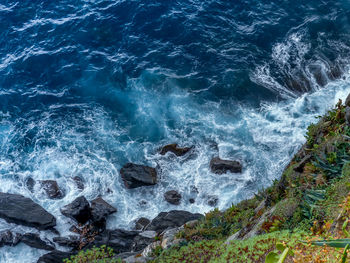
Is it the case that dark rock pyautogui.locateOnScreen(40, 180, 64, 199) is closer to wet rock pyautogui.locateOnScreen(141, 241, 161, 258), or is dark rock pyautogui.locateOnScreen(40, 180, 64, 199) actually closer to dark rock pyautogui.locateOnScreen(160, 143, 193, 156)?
dark rock pyautogui.locateOnScreen(160, 143, 193, 156)

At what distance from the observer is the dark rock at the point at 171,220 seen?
18.9 meters

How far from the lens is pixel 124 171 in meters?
22.2

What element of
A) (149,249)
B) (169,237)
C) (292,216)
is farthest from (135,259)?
(292,216)

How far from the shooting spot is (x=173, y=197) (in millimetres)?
20828

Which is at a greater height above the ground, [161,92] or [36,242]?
[161,92]

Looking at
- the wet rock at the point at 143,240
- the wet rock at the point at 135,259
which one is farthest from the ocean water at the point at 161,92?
the wet rock at the point at 135,259

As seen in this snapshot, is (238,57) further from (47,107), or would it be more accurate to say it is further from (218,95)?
(47,107)

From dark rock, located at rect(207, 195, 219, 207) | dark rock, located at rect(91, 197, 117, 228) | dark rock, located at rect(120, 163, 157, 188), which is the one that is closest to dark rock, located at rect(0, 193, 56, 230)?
dark rock, located at rect(91, 197, 117, 228)

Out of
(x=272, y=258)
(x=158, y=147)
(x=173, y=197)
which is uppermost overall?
(x=272, y=258)

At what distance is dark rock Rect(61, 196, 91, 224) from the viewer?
2017 centimetres

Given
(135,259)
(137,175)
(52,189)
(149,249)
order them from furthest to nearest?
(52,189), (137,175), (149,249), (135,259)

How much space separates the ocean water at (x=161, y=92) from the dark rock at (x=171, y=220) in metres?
1.06

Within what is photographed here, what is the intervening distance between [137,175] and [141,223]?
340cm

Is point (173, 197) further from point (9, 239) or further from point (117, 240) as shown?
point (9, 239)
